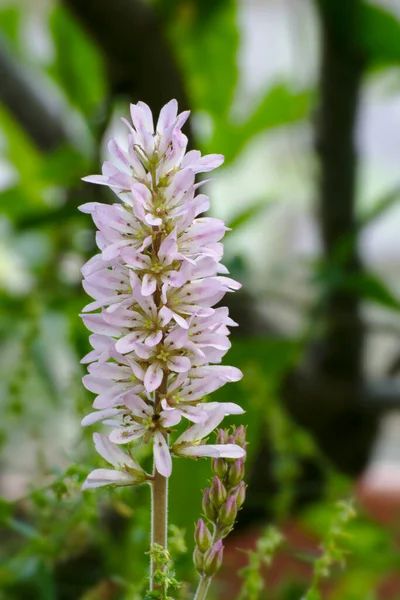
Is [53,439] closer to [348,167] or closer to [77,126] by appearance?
[77,126]

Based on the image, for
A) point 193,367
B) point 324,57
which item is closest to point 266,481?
point 324,57

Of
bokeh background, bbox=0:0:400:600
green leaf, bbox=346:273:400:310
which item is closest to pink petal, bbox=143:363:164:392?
bokeh background, bbox=0:0:400:600

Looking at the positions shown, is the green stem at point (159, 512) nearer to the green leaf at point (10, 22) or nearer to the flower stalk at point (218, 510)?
the flower stalk at point (218, 510)

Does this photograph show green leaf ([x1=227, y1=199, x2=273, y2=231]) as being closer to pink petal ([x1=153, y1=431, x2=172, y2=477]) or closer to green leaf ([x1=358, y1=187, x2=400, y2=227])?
green leaf ([x1=358, y1=187, x2=400, y2=227])

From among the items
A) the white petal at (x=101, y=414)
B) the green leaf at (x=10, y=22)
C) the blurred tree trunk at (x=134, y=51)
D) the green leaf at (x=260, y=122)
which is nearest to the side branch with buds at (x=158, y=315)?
the white petal at (x=101, y=414)

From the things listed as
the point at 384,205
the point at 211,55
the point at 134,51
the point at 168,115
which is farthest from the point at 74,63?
the point at 168,115

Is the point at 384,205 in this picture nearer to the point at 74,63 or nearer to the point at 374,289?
the point at 374,289
